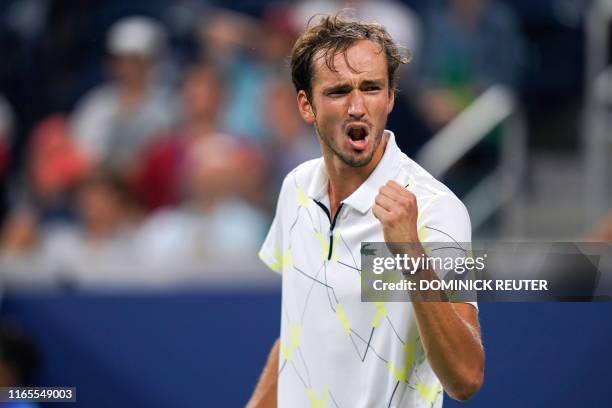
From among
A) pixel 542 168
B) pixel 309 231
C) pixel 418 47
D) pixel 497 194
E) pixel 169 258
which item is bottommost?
pixel 309 231

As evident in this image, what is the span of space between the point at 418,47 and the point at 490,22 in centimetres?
42

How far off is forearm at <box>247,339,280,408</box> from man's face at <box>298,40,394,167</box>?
640 millimetres

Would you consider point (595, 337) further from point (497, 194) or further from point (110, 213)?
point (110, 213)

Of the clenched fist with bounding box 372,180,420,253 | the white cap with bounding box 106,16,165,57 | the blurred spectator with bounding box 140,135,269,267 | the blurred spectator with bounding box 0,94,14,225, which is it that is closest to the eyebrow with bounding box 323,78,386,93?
the clenched fist with bounding box 372,180,420,253

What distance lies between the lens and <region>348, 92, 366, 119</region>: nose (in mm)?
2854

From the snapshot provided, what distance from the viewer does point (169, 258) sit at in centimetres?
495

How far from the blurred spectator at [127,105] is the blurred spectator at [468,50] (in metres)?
1.46

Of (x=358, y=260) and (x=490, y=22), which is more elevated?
(x=490, y=22)

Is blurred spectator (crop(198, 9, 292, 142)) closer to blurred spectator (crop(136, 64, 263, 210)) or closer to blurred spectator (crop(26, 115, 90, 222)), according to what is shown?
blurred spectator (crop(136, 64, 263, 210))

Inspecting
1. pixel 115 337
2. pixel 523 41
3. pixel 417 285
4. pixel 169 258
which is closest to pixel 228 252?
pixel 169 258

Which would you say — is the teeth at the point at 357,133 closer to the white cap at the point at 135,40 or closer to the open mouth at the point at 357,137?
the open mouth at the point at 357,137

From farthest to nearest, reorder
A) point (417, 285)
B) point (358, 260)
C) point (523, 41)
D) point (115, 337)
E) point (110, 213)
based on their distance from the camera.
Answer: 1. point (523, 41)
2. point (110, 213)
3. point (115, 337)
4. point (358, 260)
5. point (417, 285)

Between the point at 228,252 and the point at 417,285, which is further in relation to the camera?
the point at 228,252

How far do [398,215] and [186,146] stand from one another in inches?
139
